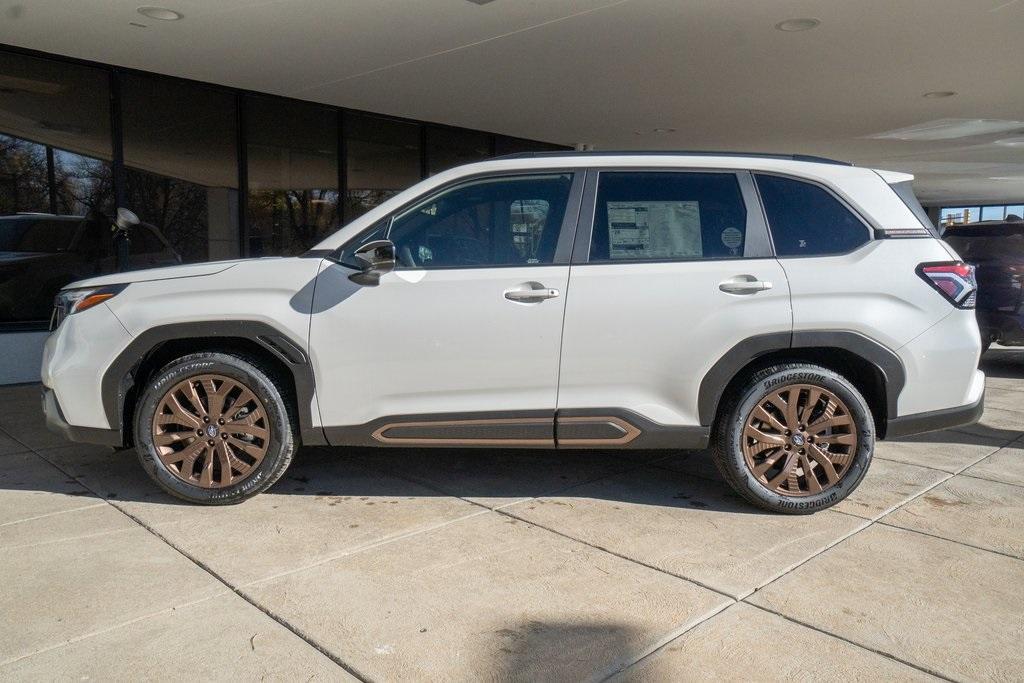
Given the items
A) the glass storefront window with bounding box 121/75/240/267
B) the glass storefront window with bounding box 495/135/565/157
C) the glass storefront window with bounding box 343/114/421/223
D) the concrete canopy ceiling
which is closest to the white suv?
the concrete canopy ceiling

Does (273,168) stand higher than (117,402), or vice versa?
(273,168)

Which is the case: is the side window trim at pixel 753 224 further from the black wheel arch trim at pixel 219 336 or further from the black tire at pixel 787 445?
the black wheel arch trim at pixel 219 336

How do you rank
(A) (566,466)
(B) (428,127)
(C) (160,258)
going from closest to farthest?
1. (A) (566,466)
2. (C) (160,258)
3. (B) (428,127)

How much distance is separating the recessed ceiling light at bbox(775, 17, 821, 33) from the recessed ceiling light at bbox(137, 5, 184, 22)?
213 inches

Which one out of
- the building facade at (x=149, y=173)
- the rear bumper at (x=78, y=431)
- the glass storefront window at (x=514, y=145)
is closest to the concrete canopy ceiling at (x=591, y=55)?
the building facade at (x=149, y=173)

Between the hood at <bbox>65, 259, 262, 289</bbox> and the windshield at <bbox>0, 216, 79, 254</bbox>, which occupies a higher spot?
the windshield at <bbox>0, 216, 79, 254</bbox>

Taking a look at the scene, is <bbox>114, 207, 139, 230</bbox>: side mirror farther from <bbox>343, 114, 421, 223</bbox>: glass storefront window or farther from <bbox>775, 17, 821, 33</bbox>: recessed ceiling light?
<bbox>775, 17, 821, 33</bbox>: recessed ceiling light

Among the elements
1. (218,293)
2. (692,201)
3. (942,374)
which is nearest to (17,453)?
(218,293)

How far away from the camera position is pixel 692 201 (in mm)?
3861

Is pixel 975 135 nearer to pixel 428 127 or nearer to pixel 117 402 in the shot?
pixel 428 127

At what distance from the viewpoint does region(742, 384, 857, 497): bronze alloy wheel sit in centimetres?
379

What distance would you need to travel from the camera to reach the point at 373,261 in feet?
12.1

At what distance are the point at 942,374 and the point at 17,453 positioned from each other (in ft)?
18.7

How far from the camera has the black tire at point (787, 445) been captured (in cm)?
376
